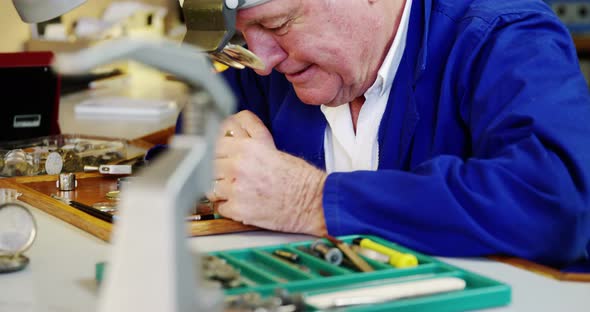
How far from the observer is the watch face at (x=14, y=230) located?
4.54ft

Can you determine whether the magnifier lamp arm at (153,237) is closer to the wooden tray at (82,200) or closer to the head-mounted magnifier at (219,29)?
the wooden tray at (82,200)

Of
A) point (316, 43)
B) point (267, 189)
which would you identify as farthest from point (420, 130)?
point (267, 189)

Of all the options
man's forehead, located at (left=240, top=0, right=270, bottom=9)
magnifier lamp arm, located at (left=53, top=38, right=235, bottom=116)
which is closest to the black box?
man's forehead, located at (left=240, top=0, right=270, bottom=9)

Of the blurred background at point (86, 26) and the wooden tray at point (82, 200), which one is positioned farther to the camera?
the blurred background at point (86, 26)

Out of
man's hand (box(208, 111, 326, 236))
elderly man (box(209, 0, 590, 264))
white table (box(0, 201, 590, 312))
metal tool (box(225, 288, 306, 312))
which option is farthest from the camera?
man's hand (box(208, 111, 326, 236))

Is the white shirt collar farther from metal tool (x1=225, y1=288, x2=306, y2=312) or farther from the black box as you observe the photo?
the black box

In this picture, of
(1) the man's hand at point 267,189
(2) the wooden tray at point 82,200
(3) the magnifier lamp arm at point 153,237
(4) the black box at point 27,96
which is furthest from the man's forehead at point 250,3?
(4) the black box at point 27,96

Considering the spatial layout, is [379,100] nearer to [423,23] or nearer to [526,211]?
[423,23]

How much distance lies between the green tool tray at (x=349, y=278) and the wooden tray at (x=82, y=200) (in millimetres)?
261

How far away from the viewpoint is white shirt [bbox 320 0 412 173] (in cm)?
196

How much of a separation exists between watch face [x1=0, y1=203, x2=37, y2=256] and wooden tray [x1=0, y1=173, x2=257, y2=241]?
0.17 meters

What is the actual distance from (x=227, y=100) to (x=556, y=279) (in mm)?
711

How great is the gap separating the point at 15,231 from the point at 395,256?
0.63m

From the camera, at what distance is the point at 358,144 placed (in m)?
2.04
